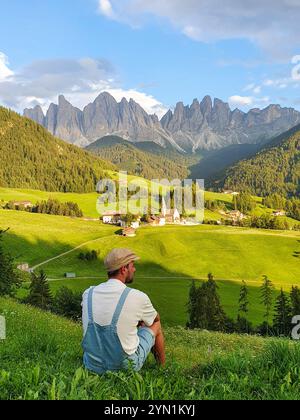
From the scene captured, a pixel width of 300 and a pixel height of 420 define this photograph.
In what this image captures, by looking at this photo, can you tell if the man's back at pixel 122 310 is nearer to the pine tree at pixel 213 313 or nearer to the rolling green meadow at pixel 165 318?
the rolling green meadow at pixel 165 318

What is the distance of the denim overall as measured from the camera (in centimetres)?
795

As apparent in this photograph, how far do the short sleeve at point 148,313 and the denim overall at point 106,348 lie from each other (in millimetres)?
441

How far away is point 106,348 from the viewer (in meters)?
8.00

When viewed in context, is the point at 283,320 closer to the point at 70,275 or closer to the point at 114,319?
the point at 70,275

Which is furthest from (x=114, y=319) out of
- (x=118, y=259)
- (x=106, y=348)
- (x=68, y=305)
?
(x=68, y=305)

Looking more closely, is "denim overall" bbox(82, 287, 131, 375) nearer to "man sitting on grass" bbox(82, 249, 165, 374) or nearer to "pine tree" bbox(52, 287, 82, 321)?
"man sitting on grass" bbox(82, 249, 165, 374)

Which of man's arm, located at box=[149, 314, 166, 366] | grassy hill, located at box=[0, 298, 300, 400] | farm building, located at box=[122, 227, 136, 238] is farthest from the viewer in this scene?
farm building, located at box=[122, 227, 136, 238]

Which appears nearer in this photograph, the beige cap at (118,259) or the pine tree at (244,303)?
the beige cap at (118,259)

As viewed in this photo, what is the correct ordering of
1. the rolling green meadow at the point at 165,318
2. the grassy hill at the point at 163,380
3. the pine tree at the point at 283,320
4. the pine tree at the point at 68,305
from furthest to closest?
1. the pine tree at the point at 283,320
2. the pine tree at the point at 68,305
3. the rolling green meadow at the point at 165,318
4. the grassy hill at the point at 163,380

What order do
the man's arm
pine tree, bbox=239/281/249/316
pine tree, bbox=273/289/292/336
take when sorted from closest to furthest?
the man's arm, pine tree, bbox=273/289/292/336, pine tree, bbox=239/281/249/316

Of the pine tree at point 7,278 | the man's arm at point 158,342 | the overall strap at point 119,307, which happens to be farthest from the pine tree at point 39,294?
the overall strap at point 119,307

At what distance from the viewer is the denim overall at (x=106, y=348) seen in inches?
313

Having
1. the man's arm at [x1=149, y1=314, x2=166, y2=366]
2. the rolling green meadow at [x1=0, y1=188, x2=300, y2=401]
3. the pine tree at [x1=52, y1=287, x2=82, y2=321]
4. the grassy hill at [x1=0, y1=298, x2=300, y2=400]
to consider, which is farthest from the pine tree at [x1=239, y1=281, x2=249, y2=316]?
the grassy hill at [x1=0, y1=298, x2=300, y2=400]

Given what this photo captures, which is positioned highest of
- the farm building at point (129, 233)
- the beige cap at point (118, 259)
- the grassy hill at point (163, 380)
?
the beige cap at point (118, 259)
